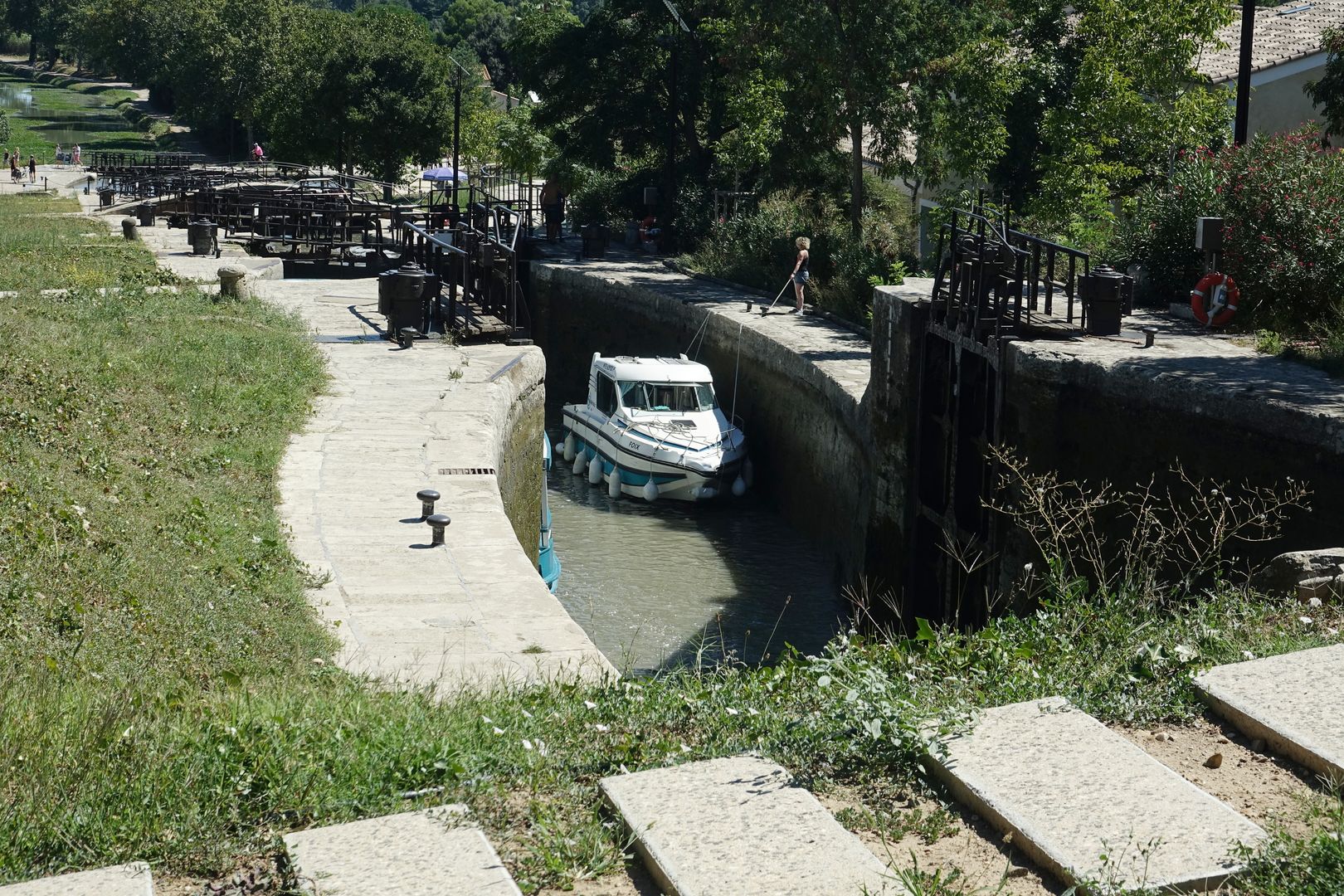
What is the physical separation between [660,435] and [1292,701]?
57.4 ft

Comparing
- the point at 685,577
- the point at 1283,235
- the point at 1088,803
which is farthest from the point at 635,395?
the point at 1088,803

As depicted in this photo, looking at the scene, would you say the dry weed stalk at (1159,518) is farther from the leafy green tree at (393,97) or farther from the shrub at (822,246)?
the leafy green tree at (393,97)

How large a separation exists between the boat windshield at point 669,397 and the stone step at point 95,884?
18997 millimetres

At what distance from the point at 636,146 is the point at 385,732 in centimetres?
3115

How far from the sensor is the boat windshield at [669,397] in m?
23.0

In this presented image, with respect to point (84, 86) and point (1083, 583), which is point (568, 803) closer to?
point (1083, 583)

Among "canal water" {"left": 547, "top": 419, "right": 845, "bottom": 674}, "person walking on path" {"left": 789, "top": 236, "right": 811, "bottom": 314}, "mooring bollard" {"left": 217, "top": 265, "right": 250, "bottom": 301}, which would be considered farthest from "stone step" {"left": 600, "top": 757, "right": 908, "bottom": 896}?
"person walking on path" {"left": 789, "top": 236, "right": 811, "bottom": 314}

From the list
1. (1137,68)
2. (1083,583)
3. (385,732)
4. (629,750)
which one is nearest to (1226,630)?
(1083,583)

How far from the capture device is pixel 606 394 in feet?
77.4

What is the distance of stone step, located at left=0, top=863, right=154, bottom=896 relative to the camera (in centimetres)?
393

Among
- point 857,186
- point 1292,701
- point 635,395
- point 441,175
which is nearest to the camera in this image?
point 1292,701

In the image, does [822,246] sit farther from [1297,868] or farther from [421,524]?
[1297,868]

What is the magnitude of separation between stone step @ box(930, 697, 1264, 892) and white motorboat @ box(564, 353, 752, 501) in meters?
16.9

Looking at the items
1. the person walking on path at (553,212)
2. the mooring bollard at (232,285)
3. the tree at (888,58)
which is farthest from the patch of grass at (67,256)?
the tree at (888,58)
